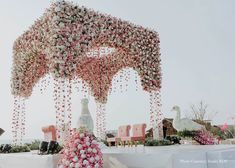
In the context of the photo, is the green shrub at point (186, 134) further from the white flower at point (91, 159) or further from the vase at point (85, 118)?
the white flower at point (91, 159)

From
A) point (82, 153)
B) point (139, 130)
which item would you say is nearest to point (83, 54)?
point (82, 153)

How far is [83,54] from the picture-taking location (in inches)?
311

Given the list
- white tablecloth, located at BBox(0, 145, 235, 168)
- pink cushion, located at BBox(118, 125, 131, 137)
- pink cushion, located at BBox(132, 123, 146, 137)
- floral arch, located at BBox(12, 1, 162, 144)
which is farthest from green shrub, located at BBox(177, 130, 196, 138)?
pink cushion, located at BBox(118, 125, 131, 137)

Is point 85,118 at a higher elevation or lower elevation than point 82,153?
higher

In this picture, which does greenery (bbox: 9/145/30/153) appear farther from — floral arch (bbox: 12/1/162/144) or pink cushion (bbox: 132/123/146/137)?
pink cushion (bbox: 132/123/146/137)

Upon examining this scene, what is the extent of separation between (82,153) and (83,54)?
10.8 feet

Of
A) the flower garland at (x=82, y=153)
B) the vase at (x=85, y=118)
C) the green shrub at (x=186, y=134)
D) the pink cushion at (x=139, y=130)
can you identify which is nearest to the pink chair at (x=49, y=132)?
the vase at (x=85, y=118)

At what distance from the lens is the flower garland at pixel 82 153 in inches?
195

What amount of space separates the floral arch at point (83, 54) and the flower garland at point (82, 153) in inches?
97.6

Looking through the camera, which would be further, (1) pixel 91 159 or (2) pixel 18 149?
(2) pixel 18 149

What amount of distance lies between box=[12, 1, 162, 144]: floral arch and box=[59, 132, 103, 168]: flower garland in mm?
2480

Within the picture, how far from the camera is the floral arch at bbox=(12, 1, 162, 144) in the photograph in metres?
7.49

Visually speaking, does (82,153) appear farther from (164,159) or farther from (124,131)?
(124,131)

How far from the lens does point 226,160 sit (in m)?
5.39
